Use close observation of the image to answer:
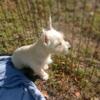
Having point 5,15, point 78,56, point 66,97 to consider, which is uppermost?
point 5,15

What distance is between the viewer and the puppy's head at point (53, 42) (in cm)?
271

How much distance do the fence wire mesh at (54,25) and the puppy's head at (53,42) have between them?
511 mm

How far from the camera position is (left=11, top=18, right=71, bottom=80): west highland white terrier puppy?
2.76 metres

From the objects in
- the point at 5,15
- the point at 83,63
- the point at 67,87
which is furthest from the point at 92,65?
the point at 5,15

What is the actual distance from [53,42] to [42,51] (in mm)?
227

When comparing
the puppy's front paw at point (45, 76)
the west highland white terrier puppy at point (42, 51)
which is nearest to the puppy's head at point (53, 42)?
the west highland white terrier puppy at point (42, 51)

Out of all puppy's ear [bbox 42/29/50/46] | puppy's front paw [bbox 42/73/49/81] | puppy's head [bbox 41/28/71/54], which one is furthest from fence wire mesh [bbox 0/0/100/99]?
puppy's ear [bbox 42/29/50/46]

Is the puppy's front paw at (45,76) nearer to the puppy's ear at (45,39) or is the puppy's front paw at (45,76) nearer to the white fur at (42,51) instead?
the white fur at (42,51)

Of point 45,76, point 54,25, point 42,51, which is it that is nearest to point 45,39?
point 42,51

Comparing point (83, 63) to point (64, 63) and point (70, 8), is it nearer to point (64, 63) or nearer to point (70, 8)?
point (64, 63)

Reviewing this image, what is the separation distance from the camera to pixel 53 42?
275 centimetres

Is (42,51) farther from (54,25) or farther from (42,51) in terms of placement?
(54,25)

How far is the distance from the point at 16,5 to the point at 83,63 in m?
1.13

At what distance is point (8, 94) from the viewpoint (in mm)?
3109
